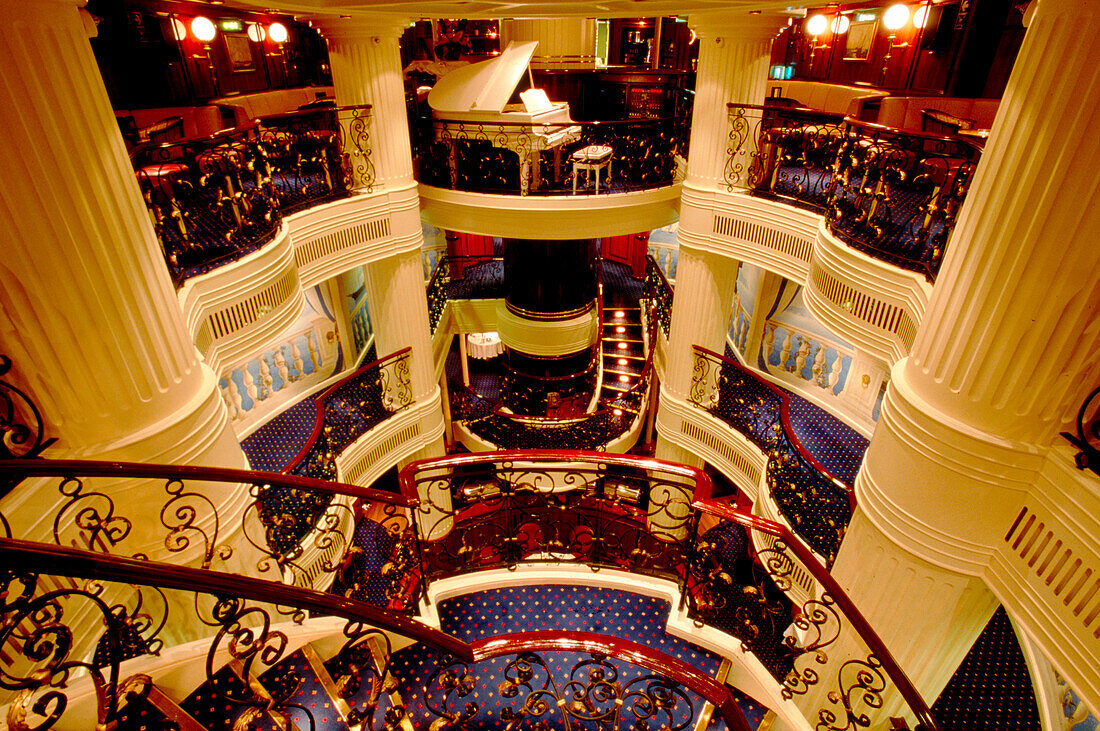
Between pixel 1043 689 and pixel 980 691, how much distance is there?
0.70 metres

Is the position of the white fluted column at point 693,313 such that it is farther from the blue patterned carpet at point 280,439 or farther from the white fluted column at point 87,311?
the white fluted column at point 87,311

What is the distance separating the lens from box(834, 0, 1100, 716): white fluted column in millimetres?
2207

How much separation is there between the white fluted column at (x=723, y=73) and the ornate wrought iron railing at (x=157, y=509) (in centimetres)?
512

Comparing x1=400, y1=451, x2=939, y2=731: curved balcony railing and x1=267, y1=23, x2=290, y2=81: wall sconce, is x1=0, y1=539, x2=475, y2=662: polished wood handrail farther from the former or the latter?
x1=267, y1=23, x2=290, y2=81: wall sconce

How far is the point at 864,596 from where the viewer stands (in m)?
3.44

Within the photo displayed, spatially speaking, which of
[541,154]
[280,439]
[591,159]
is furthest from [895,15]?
[280,439]

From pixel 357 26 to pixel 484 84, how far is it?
1924 mm

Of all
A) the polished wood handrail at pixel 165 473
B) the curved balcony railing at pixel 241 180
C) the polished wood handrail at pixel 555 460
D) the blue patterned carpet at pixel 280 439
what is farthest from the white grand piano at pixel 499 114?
the polished wood handrail at pixel 165 473

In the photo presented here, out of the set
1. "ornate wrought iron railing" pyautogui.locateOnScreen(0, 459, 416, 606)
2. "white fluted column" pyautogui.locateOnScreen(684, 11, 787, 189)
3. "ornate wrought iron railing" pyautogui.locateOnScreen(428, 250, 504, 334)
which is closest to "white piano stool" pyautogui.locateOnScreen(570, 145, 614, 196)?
"white fluted column" pyautogui.locateOnScreen(684, 11, 787, 189)

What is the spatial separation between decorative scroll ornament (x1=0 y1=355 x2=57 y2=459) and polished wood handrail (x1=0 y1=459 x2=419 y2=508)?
29 cm

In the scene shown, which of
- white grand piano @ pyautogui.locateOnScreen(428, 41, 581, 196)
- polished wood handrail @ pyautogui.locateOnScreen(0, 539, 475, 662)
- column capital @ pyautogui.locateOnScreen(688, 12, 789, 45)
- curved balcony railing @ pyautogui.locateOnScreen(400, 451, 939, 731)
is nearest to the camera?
polished wood handrail @ pyautogui.locateOnScreen(0, 539, 475, 662)

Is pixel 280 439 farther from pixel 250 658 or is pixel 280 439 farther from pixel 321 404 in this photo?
pixel 250 658

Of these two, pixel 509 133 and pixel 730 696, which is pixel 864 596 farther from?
pixel 509 133

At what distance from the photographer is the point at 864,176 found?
4785 mm
